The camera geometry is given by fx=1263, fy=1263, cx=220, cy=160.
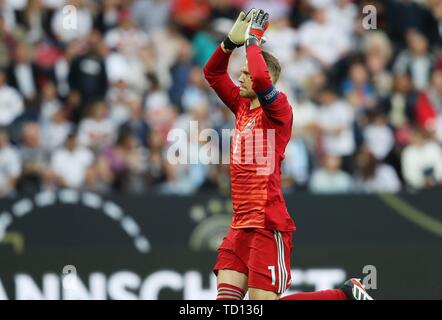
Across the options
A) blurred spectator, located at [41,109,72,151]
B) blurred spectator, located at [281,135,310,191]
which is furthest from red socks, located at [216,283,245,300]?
blurred spectator, located at [41,109,72,151]

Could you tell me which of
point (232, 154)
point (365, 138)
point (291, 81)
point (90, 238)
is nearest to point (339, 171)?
point (365, 138)

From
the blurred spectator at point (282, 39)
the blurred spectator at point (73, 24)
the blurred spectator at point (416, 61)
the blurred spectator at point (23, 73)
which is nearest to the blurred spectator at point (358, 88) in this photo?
the blurred spectator at point (416, 61)

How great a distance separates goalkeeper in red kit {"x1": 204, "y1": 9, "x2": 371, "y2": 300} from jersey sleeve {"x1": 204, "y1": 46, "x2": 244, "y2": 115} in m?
0.26

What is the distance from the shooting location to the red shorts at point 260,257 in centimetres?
905

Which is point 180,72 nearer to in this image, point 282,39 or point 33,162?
point 282,39

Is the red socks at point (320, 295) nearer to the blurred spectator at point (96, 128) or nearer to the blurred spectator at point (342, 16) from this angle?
the blurred spectator at point (96, 128)

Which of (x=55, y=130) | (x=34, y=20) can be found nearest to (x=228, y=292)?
(x=55, y=130)

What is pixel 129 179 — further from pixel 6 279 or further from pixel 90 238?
pixel 6 279

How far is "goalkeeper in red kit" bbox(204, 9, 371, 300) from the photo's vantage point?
9055 millimetres

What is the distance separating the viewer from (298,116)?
15703 mm

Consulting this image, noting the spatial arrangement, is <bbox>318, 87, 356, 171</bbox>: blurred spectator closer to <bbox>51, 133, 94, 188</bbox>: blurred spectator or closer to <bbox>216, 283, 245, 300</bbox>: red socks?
<bbox>51, 133, 94, 188</bbox>: blurred spectator

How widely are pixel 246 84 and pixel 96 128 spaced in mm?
6428

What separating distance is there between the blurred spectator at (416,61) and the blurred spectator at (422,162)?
A: 1.64m

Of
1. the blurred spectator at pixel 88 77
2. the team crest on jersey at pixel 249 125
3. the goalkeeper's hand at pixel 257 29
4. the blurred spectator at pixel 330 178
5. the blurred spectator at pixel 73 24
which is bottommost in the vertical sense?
the blurred spectator at pixel 330 178
